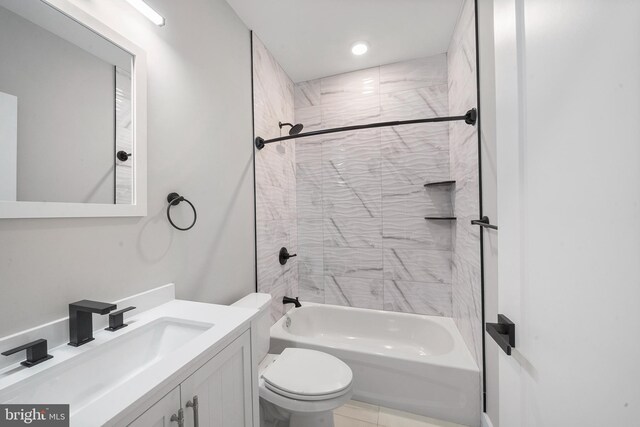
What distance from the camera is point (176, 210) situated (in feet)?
4.00

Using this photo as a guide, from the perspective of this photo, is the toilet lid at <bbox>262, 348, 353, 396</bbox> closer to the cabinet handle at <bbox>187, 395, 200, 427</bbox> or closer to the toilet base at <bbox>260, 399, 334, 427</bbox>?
the toilet base at <bbox>260, 399, 334, 427</bbox>

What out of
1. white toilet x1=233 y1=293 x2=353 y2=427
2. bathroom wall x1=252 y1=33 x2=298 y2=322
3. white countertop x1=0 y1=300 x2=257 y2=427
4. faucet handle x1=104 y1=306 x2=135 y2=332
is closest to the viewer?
white countertop x1=0 y1=300 x2=257 y2=427

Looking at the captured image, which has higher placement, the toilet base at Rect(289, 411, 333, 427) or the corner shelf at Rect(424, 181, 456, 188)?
the corner shelf at Rect(424, 181, 456, 188)

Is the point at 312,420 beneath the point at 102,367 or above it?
beneath

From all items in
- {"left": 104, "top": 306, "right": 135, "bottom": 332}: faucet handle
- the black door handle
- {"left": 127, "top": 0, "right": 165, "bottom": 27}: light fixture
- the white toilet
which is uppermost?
{"left": 127, "top": 0, "right": 165, "bottom": 27}: light fixture

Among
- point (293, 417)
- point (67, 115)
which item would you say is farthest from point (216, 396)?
point (67, 115)

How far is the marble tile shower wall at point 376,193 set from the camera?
218 centimetres

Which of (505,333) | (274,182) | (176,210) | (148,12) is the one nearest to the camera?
(505,333)

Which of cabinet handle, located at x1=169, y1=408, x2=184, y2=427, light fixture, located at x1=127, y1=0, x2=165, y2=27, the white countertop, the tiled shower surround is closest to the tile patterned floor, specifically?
the tiled shower surround

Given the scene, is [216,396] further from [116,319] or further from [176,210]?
[176,210]

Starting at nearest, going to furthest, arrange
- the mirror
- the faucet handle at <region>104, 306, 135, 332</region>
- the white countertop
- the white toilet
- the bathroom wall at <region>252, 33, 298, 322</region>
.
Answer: the white countertop, the mirror, the faucet handle at <region>104, 306, 135, 332</region>, the white toilet, the bathroom wall at <region>252, 33, 298, 322</region>

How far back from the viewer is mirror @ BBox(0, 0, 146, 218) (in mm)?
716

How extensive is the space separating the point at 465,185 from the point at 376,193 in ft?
2.61

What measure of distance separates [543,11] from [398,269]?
6.79 ft
